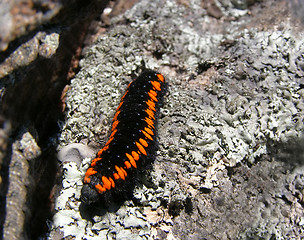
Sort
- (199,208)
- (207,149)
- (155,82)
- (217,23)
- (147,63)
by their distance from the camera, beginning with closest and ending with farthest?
(199,208) < (207,149) < (155,82) < (147,63) < (217,23)

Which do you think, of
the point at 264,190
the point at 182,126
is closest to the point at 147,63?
the point at 182,126

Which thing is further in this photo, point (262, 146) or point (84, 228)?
point (262, 146)

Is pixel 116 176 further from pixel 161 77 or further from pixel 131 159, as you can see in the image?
pixel 161 77

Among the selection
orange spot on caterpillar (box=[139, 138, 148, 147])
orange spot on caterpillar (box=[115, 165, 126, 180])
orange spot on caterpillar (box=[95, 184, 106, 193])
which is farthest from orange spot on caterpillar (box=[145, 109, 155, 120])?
orange spot on caterpillar (box=[95, 184, 106, 193])

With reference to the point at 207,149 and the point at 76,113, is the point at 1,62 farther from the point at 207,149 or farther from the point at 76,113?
the point at 207,149

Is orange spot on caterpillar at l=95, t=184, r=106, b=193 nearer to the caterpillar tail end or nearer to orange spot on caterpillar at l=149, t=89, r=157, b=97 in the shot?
the caterpillar tail end

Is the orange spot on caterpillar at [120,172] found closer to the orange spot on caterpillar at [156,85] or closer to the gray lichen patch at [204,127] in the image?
the gray lichen patch at [204,127]

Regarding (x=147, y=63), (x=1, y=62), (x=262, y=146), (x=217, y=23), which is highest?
(x=1, y=62)

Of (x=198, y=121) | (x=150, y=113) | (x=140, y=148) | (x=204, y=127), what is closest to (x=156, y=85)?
(x=150, y=113)
